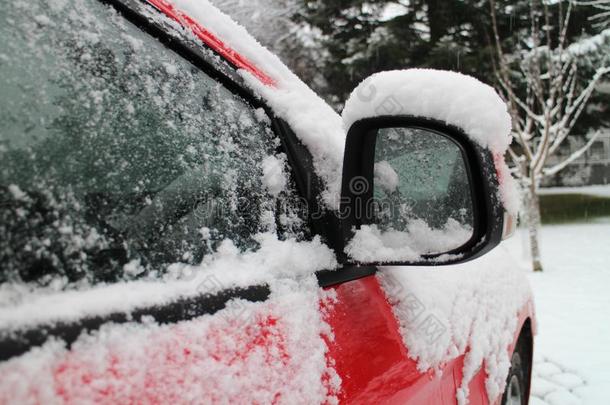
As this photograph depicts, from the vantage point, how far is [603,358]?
4.44 meters

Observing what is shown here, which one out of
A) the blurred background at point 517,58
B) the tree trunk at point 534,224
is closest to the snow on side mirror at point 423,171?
the blurred background at point 517,58

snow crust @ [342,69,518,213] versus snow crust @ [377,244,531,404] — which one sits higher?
snow crust @ [342,69,518,213]

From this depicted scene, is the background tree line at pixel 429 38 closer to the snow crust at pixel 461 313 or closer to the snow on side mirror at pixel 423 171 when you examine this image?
the snow crust at pixel 461 313

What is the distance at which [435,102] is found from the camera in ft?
3.43

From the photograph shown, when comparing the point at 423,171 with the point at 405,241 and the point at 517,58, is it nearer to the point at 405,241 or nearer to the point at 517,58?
the point at 405,241

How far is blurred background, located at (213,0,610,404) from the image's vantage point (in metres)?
8.91

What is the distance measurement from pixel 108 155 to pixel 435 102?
0.66 m

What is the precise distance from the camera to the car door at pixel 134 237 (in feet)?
2.20

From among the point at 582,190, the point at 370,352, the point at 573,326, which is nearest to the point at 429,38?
the point at 573,326

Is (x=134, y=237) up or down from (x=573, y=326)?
up

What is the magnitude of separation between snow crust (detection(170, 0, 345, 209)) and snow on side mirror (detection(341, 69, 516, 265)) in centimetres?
10

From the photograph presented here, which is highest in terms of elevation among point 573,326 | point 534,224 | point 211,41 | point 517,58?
point 517,58

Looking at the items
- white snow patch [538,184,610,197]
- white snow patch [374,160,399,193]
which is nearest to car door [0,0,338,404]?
white snow patch [374,160,399,193]

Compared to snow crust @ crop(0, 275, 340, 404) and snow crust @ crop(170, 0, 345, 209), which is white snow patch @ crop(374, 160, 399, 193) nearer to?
snow crust @ crop(170, 0, 345, 209)
